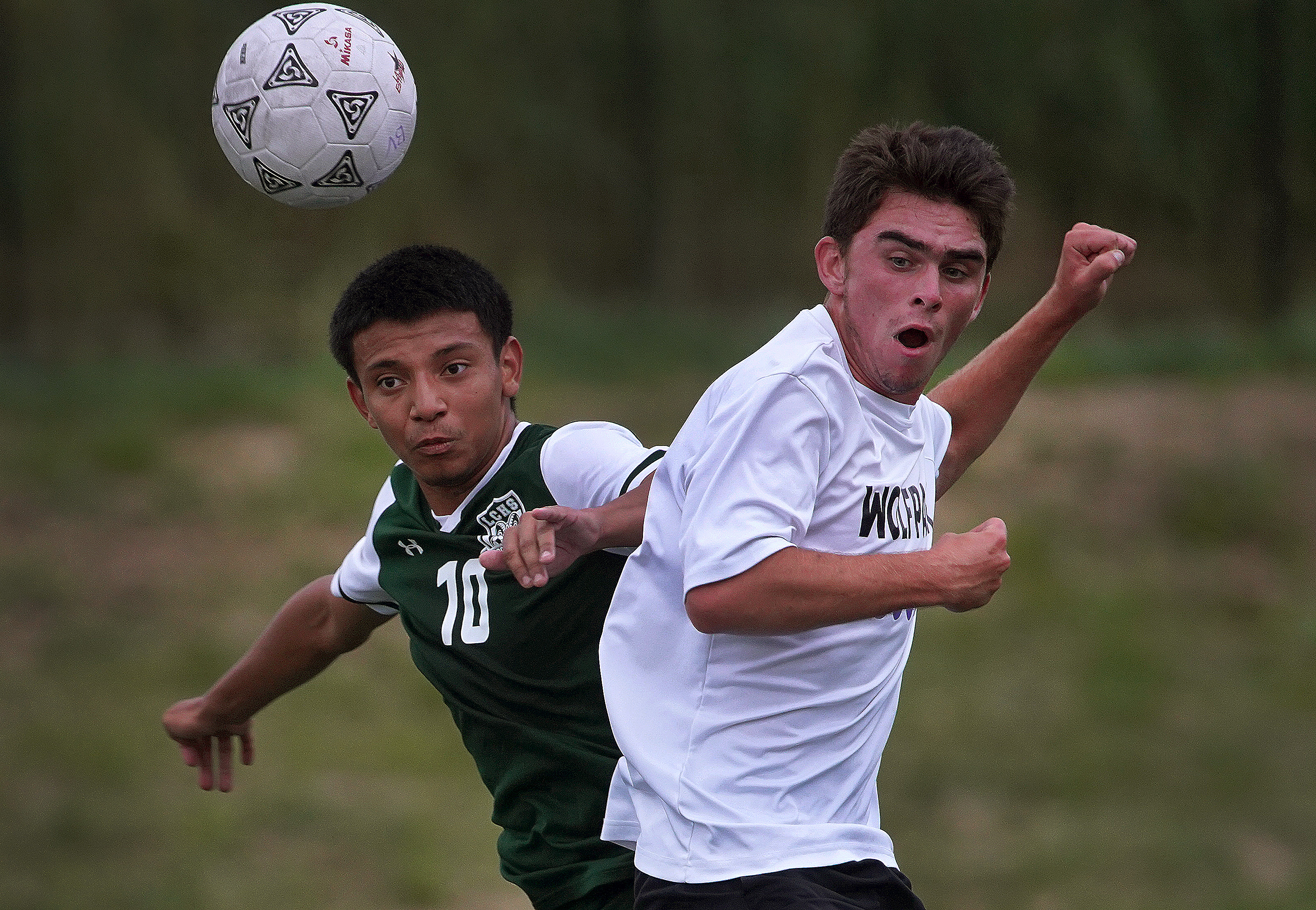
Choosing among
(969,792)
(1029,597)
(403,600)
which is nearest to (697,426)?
(403,600)

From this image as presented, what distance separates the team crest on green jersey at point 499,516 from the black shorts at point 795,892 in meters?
0.78

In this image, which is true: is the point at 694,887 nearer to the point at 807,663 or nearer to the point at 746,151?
the point at 807,663

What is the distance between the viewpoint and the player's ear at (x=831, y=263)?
8.84ft

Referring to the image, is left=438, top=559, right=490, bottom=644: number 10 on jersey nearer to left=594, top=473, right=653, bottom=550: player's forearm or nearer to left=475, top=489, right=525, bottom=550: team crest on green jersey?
left=475, top=489, right=525, bottom=550: team crest on green jersey

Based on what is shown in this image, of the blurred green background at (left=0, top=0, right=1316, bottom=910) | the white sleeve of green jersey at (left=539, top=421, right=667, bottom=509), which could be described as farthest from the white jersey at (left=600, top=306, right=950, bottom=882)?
the blurred green background at (left=0, top=0, right=1316, bottom=910)

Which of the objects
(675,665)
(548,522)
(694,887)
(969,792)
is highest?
(548,522)

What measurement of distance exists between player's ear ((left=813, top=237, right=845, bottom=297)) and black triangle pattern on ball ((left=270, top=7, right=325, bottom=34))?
133 centimetres

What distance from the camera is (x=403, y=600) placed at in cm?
326

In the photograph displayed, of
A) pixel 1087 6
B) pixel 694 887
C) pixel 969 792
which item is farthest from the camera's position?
pixel 1087 6

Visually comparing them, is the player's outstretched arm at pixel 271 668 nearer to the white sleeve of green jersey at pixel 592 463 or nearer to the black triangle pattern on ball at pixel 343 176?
the white sleeve of green jersey at pixel 592 463

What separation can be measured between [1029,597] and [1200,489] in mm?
1780

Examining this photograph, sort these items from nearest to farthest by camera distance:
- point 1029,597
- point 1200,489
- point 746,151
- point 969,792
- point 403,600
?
point 403,600 < point 969,792 < point 1029,597 < point 1200,489 < point 746,151

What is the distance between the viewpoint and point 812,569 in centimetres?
237

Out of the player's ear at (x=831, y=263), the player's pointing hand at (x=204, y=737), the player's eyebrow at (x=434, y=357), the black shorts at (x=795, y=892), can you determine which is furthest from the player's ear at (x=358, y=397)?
the black shorts at (x=795, y=892)
